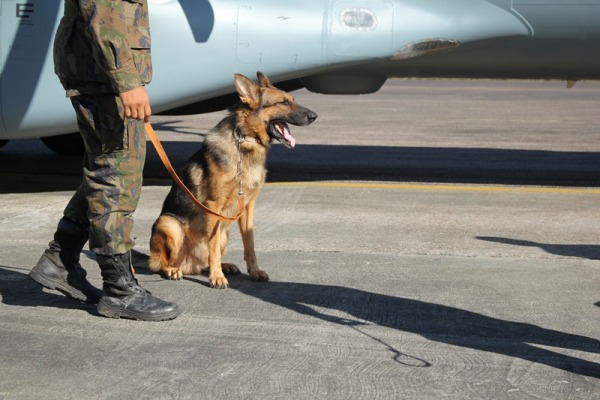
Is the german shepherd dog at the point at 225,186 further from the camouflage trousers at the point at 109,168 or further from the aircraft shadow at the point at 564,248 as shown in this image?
the aircraft shadow at the point at 564,248

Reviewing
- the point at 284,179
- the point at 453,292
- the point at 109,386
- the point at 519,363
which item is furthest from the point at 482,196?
the point at 109,386

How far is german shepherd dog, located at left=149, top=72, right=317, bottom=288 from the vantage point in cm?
603

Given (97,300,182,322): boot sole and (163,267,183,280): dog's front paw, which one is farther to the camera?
(163,267,183,280): dog's front paw

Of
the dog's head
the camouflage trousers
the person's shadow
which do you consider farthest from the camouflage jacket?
the person's shadow

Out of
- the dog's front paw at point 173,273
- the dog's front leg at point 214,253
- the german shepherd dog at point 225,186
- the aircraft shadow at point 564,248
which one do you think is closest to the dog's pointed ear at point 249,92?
the german shepherd dog at point 225,186

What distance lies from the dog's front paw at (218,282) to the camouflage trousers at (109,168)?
902mm

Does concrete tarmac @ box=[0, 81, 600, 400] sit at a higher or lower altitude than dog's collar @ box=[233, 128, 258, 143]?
lower

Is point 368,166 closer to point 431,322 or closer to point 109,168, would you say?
point 431,322

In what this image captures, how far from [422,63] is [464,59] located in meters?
0.41

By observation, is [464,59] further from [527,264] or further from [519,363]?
[519,363]

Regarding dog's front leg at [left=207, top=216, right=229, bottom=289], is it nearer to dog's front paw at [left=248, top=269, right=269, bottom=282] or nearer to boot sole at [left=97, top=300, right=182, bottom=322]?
dog's front paw at [left=248, top=269, right=269, bottom=282]

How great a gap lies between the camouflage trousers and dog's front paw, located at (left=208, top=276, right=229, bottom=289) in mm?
902

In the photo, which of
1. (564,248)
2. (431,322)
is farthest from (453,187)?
(431,322)

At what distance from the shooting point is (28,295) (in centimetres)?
566
